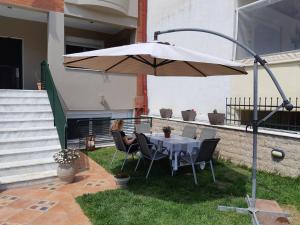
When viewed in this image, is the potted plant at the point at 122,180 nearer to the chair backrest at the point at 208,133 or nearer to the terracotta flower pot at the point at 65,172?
the terracotta flower pot at the point at 65,172

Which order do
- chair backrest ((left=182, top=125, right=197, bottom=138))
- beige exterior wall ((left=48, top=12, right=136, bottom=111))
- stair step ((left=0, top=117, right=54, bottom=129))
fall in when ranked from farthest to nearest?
beige exterior wall ((left=48, top=12, right=136, bottom=111)) → chair backrest ((left=182, top=125, right=197, bottom=138)) → stair step ((left=0, top=117, right=54, bottom=129))

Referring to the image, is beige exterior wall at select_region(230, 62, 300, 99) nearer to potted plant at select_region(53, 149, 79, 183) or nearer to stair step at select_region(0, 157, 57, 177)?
potted plant at select_region(53, 149, 79, 183)

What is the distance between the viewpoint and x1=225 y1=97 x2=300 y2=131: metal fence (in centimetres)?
702

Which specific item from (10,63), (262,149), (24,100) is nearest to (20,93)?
(24,100)

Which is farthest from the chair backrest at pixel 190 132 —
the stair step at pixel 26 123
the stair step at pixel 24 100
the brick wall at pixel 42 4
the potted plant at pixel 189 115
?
the brick wall at pixel 42 4

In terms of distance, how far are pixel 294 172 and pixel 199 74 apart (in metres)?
2.79

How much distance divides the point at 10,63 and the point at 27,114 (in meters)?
4.79

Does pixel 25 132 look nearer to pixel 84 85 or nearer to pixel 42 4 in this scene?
pixel 84 85

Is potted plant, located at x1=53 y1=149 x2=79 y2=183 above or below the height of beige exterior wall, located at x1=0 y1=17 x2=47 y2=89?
below

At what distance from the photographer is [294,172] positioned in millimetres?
6070

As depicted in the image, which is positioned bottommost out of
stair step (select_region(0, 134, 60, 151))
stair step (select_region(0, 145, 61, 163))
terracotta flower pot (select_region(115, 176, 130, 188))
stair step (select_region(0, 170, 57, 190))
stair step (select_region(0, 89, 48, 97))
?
stair step (select_region(0, 170, 57, 190))

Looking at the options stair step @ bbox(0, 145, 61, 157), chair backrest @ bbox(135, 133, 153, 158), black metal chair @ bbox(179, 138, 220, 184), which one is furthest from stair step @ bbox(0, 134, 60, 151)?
black metal chair @ bbox(179, 138, 220, 184)

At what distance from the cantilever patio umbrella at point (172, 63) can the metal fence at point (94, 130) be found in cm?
361

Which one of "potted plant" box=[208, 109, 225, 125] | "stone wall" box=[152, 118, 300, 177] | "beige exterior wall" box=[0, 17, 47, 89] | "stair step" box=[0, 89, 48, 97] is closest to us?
"stone wall" box=[152, 118, 300, 177]
